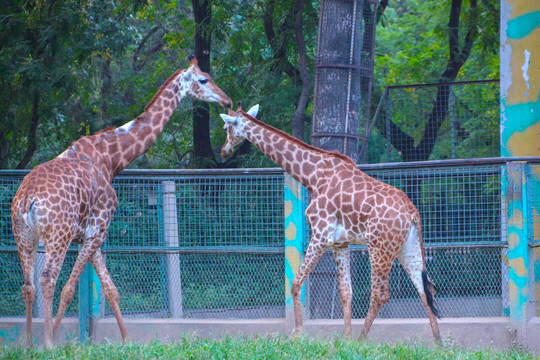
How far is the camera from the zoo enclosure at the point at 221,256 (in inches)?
291

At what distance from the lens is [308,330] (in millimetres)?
7223

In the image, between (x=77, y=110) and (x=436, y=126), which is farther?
(x=77, y=110)

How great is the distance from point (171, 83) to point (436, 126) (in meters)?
6.05

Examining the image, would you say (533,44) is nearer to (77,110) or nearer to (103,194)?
(103,194)

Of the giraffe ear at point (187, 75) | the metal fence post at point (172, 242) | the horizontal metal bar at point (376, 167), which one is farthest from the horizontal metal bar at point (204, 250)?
the giraffe ear at point (187, 75)

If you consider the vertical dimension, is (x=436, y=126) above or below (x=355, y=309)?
above

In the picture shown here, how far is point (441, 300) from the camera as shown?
7383 mm

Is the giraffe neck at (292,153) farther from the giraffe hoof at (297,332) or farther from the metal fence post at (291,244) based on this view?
the giraffe hoof at (297,332)

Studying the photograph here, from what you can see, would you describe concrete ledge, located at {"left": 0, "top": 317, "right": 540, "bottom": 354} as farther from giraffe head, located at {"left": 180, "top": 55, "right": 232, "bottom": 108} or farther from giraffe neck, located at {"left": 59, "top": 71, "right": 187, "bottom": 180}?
giraffe head, located at {"left": 180, "top": 55, "right": 232, "bottom": 108}

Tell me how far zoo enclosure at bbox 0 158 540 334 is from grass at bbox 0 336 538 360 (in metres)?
1.51

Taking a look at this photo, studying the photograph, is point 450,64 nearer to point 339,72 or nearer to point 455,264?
point 339,72

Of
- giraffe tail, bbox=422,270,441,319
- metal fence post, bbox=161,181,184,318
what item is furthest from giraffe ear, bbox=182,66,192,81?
giraffe tail, bbox=422,270,441,319

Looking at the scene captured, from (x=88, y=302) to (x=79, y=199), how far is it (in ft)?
5.17

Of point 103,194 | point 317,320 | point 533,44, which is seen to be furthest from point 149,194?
point 533,44
